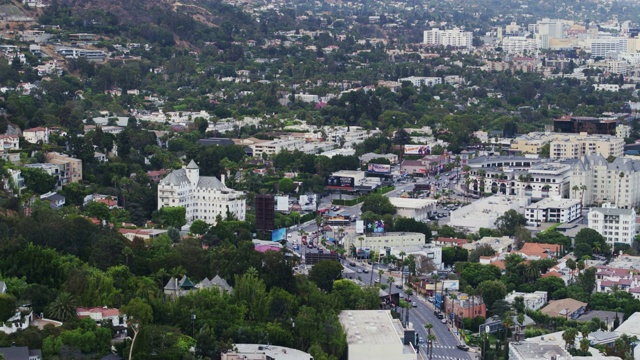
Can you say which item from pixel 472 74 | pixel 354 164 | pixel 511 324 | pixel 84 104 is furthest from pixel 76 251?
pixel 472 74

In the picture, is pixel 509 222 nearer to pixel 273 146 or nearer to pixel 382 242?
A: pixel 382 242

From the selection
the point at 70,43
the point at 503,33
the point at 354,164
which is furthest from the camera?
the point at 503,33

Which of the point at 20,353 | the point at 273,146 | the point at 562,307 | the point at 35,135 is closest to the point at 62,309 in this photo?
the point at 20,353

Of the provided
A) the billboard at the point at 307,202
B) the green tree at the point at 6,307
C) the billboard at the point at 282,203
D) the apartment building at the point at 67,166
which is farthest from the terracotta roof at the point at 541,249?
the green tree at the point at 6,307

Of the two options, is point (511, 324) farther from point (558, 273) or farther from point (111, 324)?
point (111, 324)

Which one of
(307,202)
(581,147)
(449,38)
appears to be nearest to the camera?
(307,202)

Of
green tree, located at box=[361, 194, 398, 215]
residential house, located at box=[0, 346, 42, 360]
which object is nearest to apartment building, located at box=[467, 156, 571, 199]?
green tree, located at box=[361, 194, 398, 215]
